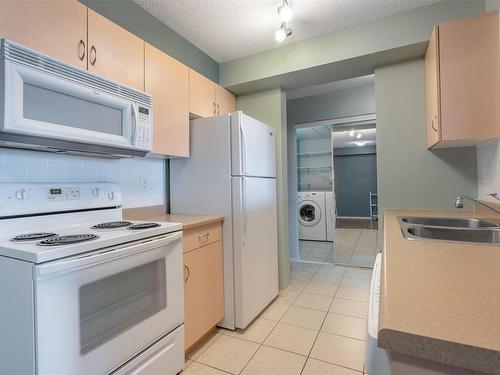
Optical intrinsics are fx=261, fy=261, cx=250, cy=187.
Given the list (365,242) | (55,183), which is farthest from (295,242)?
(55,183)

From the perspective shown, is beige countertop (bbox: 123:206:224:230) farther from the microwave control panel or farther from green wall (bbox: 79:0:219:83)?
green wall (bbox: 79:0:219:83)

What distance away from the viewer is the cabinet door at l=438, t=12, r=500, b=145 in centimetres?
158

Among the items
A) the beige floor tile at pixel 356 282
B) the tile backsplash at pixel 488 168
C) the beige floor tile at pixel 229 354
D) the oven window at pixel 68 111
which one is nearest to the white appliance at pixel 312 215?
the beige floor tile at pixel 356 282

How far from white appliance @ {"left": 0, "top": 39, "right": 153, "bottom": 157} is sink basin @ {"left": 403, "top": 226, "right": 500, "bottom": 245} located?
163 centimetres

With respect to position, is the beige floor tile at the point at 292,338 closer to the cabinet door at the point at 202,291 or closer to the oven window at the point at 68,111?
the cabinet door at the point at 202,291

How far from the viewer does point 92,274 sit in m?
1.05

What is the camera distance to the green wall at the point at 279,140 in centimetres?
272

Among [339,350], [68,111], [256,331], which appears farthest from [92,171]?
[339,350]

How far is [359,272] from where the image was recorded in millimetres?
3291

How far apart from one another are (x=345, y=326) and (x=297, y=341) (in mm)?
445

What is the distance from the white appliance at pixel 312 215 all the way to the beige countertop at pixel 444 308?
12.6ft

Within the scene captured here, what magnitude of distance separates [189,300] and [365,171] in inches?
276

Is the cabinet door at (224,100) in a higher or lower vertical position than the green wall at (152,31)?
lower

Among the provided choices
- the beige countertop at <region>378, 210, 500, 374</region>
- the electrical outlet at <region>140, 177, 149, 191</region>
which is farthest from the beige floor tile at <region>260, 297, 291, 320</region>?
the beige countertop at <region>378, 210, 500, 374</region>
